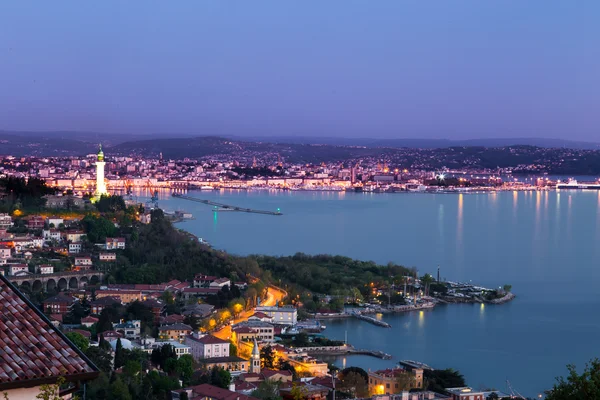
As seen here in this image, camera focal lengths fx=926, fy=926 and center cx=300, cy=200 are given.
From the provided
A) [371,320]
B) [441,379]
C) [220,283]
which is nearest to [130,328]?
[220,283]

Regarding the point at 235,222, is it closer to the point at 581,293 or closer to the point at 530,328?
the point at 581,293

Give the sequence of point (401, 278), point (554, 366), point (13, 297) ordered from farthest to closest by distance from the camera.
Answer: point (401, 278)
point (554, 366)
point (13, 297)

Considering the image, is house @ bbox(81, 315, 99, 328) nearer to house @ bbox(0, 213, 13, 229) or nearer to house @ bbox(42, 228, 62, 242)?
house @ bbox(42, 228, 62, 242)

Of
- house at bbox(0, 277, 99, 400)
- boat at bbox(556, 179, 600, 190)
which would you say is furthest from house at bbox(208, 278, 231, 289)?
boat at bbox(556, 179, 600, 190)

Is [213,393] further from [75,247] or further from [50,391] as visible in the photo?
[75,247]

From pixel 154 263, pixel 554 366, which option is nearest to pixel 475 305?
pixel 554 366

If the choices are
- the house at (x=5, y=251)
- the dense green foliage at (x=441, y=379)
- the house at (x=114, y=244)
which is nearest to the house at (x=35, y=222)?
the house at (x=114, y=244)

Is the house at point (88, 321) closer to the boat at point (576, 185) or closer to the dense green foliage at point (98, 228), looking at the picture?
the dense green foliage at point (98, 228)
